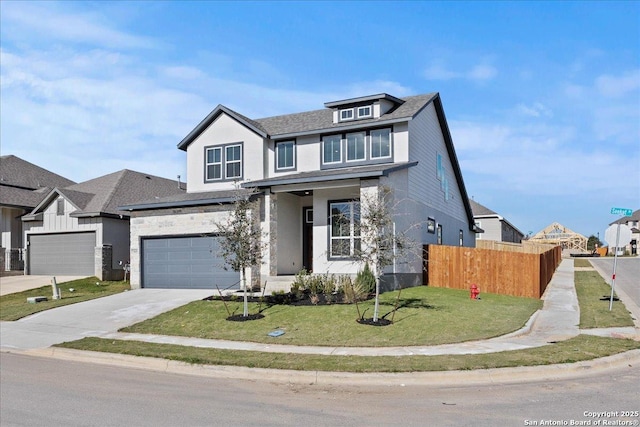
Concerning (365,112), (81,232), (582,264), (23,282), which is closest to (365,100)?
A: (365,112)

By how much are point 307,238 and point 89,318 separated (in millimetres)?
9623

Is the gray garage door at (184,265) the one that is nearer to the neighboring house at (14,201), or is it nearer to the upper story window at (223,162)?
the upper story window at (223,162)

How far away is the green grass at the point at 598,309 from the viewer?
46.6ft

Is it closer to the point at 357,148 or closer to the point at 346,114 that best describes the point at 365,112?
the point at 346,114

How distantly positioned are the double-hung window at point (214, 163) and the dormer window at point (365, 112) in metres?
6.62

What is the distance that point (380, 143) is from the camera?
21094mm

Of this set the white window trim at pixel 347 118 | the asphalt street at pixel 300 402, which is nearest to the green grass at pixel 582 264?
the white window trim at pixel 347 118

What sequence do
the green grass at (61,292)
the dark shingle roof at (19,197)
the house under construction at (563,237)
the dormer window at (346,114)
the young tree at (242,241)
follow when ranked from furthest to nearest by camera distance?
the house under construction at (563,237), the dark shingle roof at (19,197), the dormer window at (346,114), the green grass at (61,292), the young tree at (242,241)

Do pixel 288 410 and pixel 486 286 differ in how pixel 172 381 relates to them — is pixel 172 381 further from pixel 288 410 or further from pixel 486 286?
pixel 486 286

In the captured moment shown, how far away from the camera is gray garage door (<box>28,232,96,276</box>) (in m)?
27.0

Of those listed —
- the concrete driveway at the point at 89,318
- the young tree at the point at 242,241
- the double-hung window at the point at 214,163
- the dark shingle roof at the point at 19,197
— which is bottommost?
the concrete driveway at the point at 89,318

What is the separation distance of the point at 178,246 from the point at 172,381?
13.5 metres

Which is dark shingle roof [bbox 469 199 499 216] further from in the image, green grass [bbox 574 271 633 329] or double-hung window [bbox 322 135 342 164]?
double-hung window [bbox 322 135 342 164]

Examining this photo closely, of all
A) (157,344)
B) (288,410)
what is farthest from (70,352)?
(288,410)
